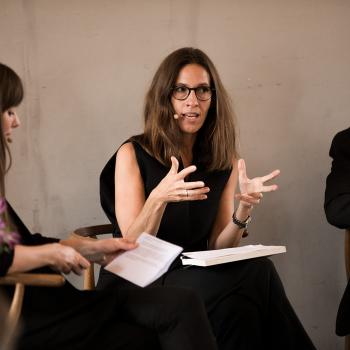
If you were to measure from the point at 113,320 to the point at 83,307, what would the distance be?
0.11 meters

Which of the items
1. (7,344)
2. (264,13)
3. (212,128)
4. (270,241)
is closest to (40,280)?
(7,344)

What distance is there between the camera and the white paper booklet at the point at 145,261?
5.58 ft

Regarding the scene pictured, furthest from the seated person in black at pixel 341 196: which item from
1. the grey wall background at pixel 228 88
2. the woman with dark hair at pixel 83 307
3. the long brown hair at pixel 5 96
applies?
the long brown hair at pixel 5 96

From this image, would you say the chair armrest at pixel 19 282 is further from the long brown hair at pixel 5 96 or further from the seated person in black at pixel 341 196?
the seated person in black at pixel 341 196

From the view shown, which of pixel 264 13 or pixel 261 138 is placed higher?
pixel 264 13

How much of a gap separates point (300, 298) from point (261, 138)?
2.73ft

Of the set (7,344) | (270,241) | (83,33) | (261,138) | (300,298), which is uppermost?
(83,33)

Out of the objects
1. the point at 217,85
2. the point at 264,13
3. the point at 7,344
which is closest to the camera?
the point at 7,344

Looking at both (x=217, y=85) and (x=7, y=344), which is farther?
(x=217, y=85)

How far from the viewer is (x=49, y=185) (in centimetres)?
269

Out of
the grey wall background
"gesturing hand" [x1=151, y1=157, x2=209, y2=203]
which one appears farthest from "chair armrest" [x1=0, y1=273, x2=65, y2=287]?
the grey wall background

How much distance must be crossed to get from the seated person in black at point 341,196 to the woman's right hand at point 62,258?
1.27 m

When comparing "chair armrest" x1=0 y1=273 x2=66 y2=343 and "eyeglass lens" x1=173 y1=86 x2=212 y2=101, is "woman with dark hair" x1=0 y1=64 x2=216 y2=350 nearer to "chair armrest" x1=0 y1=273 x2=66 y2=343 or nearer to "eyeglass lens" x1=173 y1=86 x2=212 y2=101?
"chair armrest" x1=0 y1=273 x2=66 y2=343

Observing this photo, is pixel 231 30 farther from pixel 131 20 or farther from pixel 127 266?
pixel 127 266
